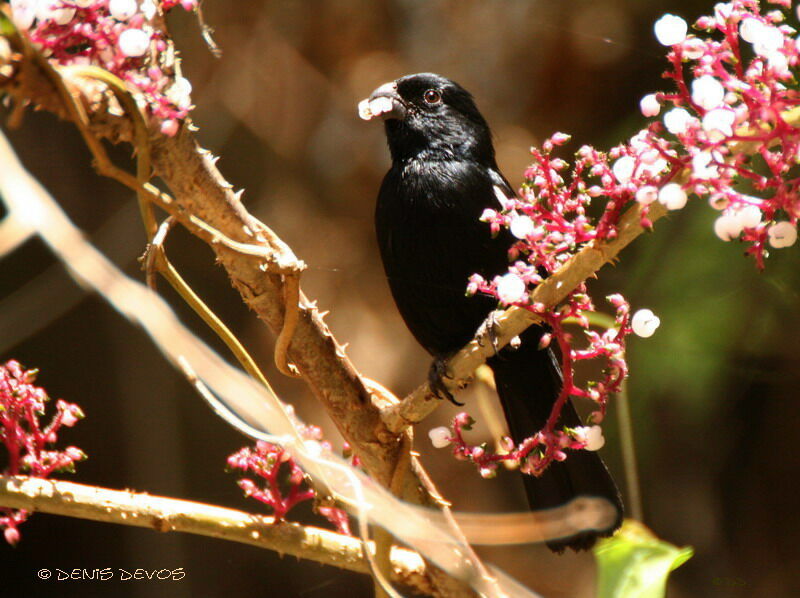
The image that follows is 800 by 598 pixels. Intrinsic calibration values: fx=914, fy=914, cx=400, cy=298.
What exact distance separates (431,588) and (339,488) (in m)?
0.35

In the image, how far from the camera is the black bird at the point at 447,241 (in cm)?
221

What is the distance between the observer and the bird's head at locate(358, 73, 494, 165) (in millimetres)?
2395

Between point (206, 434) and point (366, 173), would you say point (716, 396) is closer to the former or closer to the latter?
point (366, 173)

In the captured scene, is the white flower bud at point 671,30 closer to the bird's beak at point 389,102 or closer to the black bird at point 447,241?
the black bird at point 447,241

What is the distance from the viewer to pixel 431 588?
5.63 ft

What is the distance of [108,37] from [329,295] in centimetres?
277

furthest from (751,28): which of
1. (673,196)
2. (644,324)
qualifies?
(644,324)

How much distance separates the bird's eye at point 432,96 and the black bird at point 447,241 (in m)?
→ 0.02

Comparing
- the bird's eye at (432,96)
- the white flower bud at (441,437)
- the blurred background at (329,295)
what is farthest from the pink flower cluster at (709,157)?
the blurred background at (329,295)

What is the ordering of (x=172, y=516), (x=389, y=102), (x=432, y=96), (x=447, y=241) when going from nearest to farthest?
1. (x=172, y=516)
2. (x=447, y=241)
3. (x=389, y=102)
4. (x=432, y=96)

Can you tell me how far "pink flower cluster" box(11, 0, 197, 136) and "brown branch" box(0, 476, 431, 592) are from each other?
697 mm

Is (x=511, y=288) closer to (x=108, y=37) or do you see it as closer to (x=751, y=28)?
(x=751, y=28)

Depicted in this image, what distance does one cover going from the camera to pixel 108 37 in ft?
3.55

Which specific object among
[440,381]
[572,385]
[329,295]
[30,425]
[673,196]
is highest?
[673,196]
